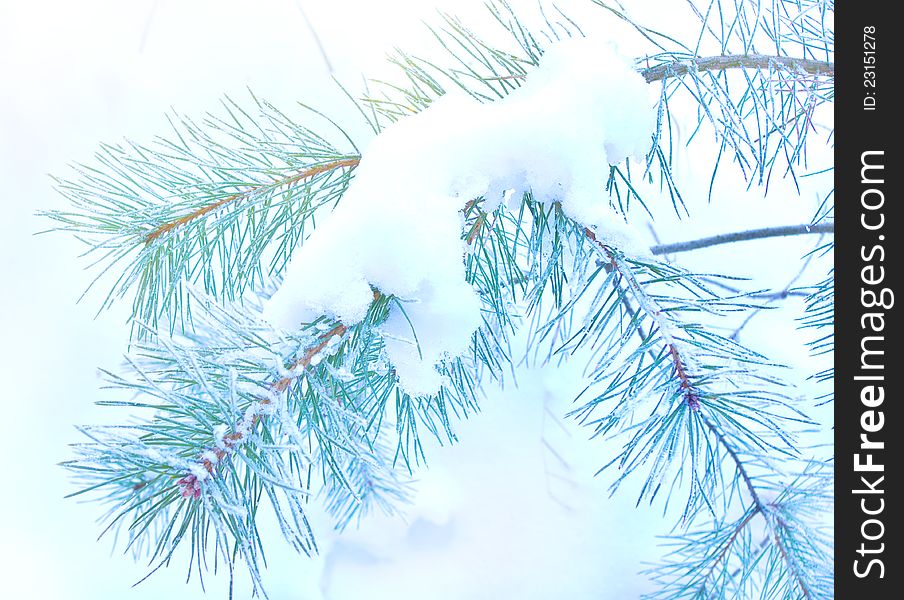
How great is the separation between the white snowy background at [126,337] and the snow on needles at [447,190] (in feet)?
1.78

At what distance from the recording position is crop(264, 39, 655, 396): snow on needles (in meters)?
0.23

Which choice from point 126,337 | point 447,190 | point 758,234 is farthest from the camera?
point 126,337

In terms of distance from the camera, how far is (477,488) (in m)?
0.77

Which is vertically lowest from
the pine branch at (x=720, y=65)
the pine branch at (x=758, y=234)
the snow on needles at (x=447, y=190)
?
the snow on needles at (x=447, y=190)

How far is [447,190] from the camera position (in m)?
0.24

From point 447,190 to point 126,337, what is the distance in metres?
0.66

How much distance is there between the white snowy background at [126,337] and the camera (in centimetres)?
73

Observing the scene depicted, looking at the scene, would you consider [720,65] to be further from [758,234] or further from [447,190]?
[758,234]
